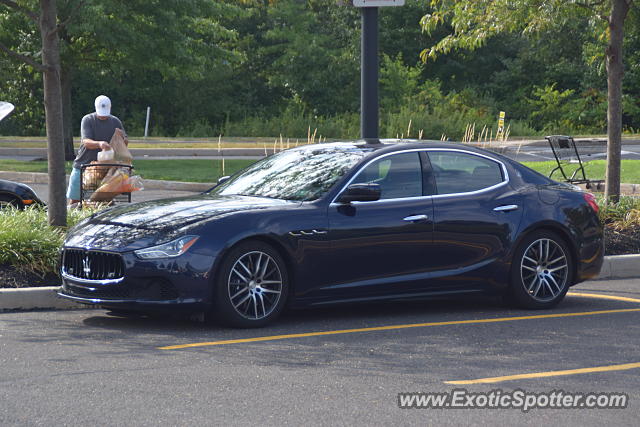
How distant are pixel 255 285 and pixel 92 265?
1242mm

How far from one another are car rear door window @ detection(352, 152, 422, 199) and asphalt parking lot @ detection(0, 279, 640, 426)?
1.04 metres

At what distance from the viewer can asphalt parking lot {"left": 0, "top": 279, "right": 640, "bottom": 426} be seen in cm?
600

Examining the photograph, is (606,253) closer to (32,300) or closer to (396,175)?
(396,175)

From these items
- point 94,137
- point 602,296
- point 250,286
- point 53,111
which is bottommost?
point 602,296

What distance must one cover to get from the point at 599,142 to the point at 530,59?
91.6ft

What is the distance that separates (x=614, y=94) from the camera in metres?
14.1

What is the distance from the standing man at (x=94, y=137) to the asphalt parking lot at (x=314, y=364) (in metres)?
4.12

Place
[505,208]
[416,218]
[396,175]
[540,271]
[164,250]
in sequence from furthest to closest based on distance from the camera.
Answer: [540,271] → [505,208] → [396,175] → [416,218] → [164,250]

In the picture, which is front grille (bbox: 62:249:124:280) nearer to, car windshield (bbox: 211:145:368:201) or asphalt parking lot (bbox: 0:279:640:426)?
asphalt parking lot (bbox: 0:279:640:426)

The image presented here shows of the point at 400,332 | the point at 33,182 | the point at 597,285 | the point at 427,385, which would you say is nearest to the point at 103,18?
the point at 33,182

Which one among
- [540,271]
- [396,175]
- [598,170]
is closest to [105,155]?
[396,175]

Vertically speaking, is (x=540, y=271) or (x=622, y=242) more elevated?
(x=540, y=271)

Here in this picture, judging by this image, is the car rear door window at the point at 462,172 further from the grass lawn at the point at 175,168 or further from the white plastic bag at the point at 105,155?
the grass lawn at the point at 175,168

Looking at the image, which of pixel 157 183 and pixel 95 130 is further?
pixel 157 183
